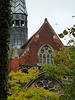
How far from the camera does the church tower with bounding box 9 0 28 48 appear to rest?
6488cm

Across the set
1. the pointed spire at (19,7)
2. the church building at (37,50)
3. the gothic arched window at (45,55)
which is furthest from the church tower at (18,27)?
the gothic arched window at (45,55)

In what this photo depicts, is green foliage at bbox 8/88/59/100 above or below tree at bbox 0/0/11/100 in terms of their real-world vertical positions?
below

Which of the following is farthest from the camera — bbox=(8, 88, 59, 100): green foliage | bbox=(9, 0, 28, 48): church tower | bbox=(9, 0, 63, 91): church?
bbox=(9, 0, 28, 48): church tower

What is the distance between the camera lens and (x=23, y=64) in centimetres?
3016

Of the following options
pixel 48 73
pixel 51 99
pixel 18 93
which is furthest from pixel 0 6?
pixel 51 99

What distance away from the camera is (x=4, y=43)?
14.3 meters

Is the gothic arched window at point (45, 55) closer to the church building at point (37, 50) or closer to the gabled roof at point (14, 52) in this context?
the church building at point (37, 50)

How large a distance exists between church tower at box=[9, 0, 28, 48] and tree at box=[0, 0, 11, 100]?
49.3 meters

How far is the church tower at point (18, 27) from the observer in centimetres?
6488

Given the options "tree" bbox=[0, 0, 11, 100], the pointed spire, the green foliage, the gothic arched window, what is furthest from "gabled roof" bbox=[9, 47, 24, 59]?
the pointed spire

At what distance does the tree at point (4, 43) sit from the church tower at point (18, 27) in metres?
49.3

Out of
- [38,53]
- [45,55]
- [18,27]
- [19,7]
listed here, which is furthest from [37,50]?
[19,7]

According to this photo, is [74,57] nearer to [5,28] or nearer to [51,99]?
[51,99]

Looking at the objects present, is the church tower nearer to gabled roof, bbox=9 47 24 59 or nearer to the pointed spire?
the pointed spire
